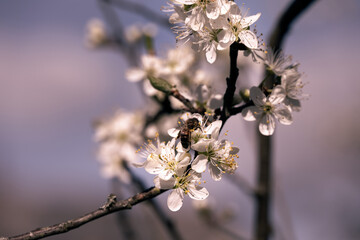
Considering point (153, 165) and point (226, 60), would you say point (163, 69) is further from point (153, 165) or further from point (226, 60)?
point (226, 60)

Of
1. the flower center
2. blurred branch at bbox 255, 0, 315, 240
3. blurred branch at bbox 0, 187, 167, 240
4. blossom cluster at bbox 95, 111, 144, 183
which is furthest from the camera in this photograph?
blossom cluster at bbox 95, 111, 144, 183

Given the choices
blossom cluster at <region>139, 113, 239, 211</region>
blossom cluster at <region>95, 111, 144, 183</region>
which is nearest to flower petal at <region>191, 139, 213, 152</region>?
blossom cluster at <region>139, 113, 239, 211</region>

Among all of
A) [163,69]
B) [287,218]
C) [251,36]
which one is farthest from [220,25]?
[287,218]

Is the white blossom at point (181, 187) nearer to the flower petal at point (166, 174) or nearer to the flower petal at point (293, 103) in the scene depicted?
the flower petal at point (166, 174)

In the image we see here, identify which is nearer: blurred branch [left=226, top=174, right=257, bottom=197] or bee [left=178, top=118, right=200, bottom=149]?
bee [left=178, top=118, right=200, bottom=149]

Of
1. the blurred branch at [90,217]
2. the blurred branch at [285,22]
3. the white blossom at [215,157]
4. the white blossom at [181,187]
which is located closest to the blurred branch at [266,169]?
the blurred branch at [285,22]

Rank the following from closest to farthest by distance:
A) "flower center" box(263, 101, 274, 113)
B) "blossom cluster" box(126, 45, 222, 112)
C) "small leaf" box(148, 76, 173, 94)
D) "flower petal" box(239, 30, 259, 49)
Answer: "flower petal" box(239, 30, 259, 49), "flower center" box(263, 101, 274, 113), "small leaf" box(148, 76, 173, 94), "blossom cluster" box(126, 45, 222, 112)

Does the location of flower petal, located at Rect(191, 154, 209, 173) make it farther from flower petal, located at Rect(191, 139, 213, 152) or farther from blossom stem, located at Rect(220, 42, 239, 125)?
blossom stem, located at Rect(220, 42, 239, 125)
